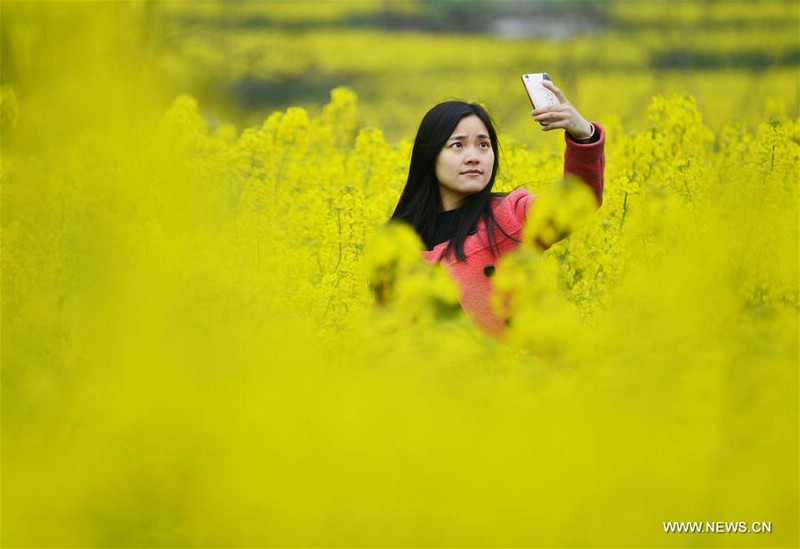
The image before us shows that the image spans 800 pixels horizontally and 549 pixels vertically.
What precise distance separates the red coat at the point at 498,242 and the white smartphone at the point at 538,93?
10 centimetres

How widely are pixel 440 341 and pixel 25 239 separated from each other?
6.73ft

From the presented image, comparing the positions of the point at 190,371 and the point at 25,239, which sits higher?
the point at 25,239

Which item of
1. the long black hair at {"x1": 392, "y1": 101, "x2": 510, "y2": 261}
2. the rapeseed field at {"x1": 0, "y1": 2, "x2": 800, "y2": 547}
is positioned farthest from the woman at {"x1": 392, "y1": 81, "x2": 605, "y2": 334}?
the rapeseed field at {"x1": 0, "y1": 2, "x2": 800, "y2": 547}

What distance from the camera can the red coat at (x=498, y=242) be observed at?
10.8 ft

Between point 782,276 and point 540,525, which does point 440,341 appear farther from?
point 782,276

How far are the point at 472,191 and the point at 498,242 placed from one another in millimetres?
254

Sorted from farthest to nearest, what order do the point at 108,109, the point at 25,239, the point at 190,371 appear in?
the point at 25,239 → the point at 108,109 → the point at 190,371

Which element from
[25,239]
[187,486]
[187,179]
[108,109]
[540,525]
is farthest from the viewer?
[25,239]

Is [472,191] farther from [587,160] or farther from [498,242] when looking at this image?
[587,160]

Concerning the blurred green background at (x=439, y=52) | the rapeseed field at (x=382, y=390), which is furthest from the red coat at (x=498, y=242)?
the blurred green background at (x=439, y=52)

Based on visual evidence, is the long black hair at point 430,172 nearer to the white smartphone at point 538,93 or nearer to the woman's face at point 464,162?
the woman's face at point 464,162

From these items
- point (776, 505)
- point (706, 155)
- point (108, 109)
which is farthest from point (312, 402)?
point (706, 155)

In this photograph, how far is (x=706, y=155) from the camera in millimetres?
6055

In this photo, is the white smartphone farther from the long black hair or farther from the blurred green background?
the blurred green background
